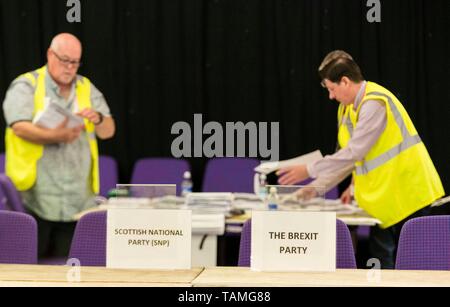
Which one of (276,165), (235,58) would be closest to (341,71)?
(276,165)

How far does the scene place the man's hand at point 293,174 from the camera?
4717 mm

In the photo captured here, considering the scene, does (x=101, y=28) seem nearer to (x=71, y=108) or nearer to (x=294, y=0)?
(x=71, y=108)

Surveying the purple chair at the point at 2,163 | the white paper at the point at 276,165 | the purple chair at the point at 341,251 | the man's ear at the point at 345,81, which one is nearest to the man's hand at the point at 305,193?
the purple chair at the point at 341,251

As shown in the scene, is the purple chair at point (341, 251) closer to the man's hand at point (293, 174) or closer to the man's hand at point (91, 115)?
the man's hand at point (293, 174)

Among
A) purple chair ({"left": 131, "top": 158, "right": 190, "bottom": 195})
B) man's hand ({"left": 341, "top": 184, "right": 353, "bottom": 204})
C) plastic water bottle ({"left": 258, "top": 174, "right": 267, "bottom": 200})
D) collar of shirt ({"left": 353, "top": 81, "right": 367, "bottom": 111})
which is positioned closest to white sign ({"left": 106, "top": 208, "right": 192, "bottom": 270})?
collar of shirt ({"left": 353, "top": 81, "right": 367, "bottom": 111})

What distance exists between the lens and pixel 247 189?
5359 mm

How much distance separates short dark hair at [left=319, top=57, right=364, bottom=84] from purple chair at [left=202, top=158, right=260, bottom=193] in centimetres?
93

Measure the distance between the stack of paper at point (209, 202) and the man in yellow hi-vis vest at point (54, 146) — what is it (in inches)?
50.4

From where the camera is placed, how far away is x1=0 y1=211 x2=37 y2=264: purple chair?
2.75 metres

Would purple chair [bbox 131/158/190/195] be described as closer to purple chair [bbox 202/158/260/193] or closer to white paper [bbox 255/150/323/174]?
purple chair [bbox 202/158/260/193]

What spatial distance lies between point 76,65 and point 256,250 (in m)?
3.82

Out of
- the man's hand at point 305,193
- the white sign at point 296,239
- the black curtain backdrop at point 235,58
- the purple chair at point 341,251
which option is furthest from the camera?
the black curtain backdrop at point 235,58

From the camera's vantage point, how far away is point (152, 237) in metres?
2.24
